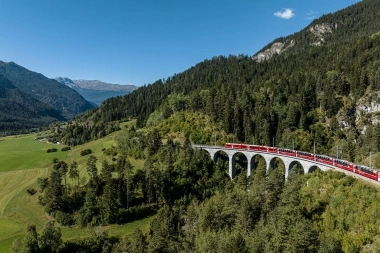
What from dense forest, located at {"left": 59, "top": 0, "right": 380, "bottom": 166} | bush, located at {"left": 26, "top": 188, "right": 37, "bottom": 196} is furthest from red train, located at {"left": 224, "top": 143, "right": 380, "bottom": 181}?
bush, located at {"left": 26, "top": 188, "right": 37, "bottom": 196}

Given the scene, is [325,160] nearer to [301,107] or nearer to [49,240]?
[301,107]

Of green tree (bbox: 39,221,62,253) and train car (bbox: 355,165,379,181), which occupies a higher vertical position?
train car (bbox: 355,165,379,181)

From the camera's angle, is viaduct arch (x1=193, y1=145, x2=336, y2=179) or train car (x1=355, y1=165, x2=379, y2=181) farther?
viaduct arch (x1=193, y1=145, x2=336, y2=179)

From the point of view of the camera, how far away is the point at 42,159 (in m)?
128

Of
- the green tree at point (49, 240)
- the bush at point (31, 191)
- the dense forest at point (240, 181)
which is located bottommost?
the green tree at point (49, 240)

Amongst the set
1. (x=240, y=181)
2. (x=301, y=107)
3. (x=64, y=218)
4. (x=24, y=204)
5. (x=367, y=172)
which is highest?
(x=301, y=107)

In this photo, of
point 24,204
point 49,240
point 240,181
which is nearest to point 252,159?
point 240,181

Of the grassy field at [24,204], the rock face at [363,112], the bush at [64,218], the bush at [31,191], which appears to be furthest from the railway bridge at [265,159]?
the bush at [31,191]

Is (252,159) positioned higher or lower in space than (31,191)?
higher

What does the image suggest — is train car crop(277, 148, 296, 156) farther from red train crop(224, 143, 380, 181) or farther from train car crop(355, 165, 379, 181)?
train car crop(355, 165, 379, 181)

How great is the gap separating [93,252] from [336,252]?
47.9 metres

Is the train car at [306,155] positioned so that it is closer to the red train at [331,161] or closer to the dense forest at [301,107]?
the red train at [331,161]

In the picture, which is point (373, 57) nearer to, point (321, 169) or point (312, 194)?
point (321, 169)

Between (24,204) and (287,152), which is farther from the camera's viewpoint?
(287,152)
